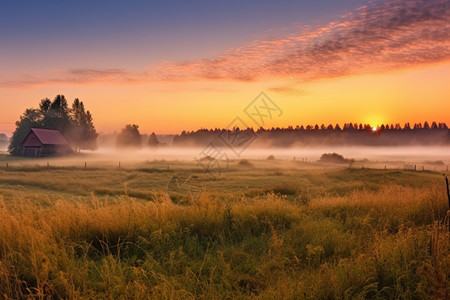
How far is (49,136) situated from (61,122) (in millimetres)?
7984

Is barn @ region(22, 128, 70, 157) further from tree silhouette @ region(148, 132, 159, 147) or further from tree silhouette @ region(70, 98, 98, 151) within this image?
tree silhouette @ region(148, 132, 159, 147)

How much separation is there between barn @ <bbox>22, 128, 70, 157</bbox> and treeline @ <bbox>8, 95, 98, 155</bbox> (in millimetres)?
2863

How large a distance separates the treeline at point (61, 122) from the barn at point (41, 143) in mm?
2863

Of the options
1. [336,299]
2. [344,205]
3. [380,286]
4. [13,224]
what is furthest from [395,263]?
[13,224]

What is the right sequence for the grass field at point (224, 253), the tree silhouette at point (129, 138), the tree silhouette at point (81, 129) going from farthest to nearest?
the tree silhouette at point (129, 138) → the tree silhouette at point (81, 129) → the grass field at point (224, 253)

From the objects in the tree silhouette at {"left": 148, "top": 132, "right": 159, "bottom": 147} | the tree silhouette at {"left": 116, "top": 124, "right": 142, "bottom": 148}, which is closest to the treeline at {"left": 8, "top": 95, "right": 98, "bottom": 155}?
the tree silhouette at {"left": 116, "top": 124, "right": 142, "bottom": 148}

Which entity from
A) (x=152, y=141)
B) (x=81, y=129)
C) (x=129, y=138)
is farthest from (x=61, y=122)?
(x=152, y=141)

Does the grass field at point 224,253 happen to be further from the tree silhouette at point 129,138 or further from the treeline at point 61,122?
the tree silhouette at point 129,138

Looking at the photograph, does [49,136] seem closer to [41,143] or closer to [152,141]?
[41,143]

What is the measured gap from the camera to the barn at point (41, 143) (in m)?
A: 73.8

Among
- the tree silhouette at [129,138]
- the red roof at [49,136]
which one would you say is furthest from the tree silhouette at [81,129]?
the tree silhouette at [129,138]

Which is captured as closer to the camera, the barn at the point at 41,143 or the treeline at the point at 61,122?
the barn at the point at 41,143

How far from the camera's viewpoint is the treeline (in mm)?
80500

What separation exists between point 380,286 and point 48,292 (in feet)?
18.3
